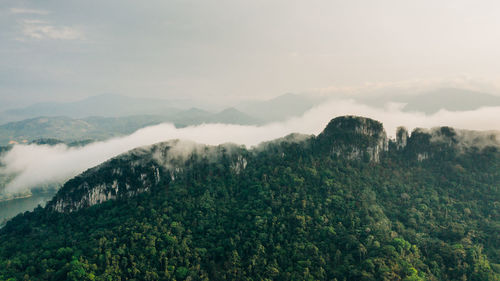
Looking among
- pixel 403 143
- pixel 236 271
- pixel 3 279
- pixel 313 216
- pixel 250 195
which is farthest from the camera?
pixel 403 143

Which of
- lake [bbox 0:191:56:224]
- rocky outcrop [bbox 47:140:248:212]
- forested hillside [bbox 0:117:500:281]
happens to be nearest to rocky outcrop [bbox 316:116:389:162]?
forested hillside [bbox 0:117:500:281]

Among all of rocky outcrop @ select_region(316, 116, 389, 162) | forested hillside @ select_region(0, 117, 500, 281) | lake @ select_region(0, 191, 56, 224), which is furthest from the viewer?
lake @ select_region(0, 191, 56, 224)

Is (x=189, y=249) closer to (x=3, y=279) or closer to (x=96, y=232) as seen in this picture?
(x=96, y=232)

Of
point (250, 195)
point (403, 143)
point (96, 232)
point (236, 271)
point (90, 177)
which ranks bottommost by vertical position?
point (236, 271)

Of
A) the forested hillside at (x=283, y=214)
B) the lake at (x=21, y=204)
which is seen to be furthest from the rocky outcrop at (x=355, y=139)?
the lake at (x=21, y=204)

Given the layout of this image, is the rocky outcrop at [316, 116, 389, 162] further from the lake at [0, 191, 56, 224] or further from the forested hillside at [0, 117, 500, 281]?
the lake at [0, 191, 56, 224]

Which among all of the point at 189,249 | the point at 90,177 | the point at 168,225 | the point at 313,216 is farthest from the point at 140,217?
the point at 313,216

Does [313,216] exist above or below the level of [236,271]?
above

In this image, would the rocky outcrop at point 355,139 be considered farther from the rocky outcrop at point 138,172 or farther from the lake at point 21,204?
the lake at point 21,204
